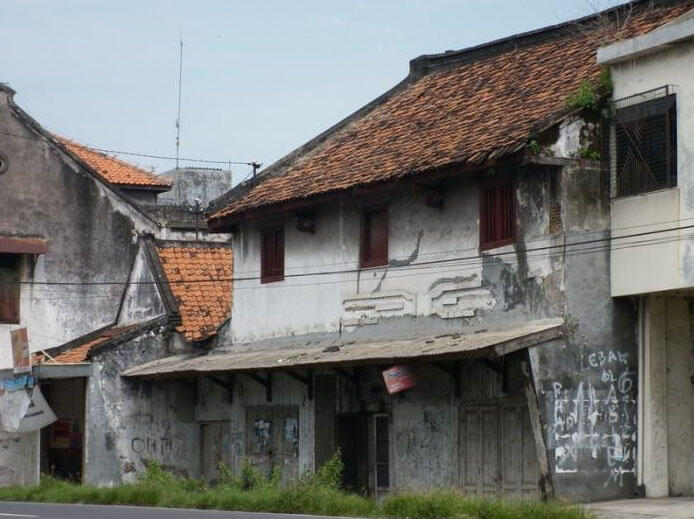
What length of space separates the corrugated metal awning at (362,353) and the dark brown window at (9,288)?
240 inches

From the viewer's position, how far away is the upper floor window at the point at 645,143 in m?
21.8

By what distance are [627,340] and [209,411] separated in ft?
36.1

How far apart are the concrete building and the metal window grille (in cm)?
1

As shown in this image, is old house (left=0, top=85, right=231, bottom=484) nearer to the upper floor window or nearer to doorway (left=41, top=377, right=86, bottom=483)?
doorway (left=41, top=377, right=86, bottom=483)

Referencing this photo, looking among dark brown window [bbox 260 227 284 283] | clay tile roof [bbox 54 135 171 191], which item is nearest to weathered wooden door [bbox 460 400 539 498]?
dark brown window [bbox 260 227 284 283]

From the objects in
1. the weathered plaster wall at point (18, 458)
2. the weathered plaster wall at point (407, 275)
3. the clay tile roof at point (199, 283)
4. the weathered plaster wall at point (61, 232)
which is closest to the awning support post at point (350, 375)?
the weathered plaster wall at point (407, 275)

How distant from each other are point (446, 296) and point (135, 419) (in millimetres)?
8823

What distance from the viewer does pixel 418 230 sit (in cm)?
2558

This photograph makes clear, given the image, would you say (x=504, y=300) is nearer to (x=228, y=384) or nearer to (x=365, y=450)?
(x=365, y=450)

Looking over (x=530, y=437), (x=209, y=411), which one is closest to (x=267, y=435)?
(x=209, y=411)

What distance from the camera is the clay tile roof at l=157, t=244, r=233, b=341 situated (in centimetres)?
3167

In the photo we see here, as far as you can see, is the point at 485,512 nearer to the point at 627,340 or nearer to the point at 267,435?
the point at 627,340

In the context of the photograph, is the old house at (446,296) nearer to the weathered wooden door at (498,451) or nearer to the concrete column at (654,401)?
the weathered wooden door at (498,451)

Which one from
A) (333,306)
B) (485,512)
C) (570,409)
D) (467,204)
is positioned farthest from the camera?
(333,306)
